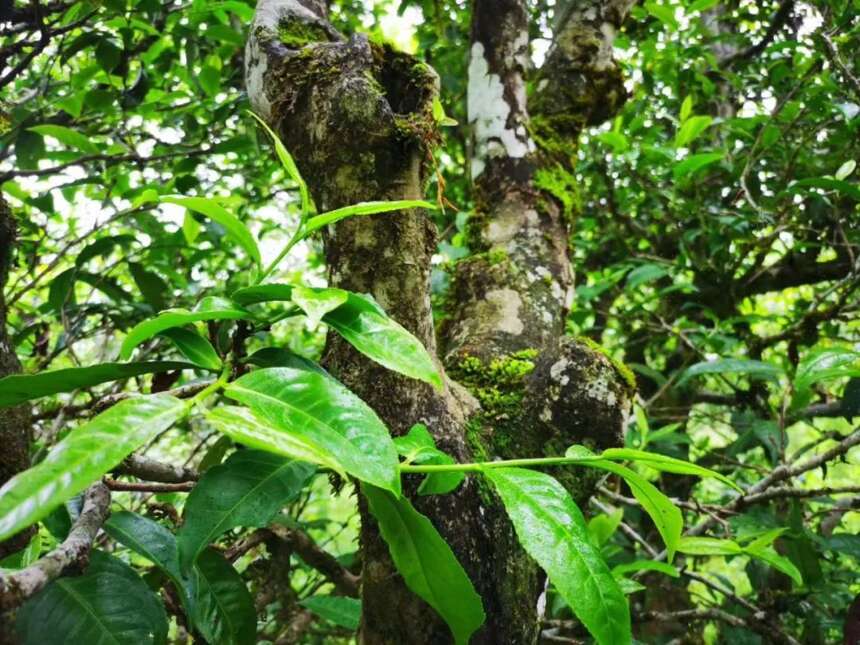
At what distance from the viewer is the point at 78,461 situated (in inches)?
13.9

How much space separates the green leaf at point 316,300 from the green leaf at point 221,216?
0.45 ft

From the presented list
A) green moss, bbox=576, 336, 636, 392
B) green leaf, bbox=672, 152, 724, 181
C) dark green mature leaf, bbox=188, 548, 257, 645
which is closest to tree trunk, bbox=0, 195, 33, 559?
dark green mature leaf, bbox=188, 548, 257, 645

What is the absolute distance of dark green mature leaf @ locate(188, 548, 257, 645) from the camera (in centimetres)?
68

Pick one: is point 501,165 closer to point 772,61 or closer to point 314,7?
point 314,7

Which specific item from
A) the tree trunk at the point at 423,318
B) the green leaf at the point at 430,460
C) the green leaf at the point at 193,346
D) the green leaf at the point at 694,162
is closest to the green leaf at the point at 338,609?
the tree trunk at the point at 423,318

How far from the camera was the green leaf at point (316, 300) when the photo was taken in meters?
0.52

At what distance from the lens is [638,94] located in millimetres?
2523

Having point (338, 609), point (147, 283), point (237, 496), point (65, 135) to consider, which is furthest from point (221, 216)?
point (65, 135)

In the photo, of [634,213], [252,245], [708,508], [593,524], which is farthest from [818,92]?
[252,245]

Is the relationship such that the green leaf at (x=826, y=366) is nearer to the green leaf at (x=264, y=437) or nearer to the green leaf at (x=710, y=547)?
the green leaf at (x=710, y=547)

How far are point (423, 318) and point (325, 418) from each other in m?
0.42

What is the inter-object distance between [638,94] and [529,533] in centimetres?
243

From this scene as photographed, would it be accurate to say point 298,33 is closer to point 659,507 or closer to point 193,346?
point 193,346

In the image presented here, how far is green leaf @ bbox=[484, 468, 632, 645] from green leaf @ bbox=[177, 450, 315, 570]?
0.74 feet
